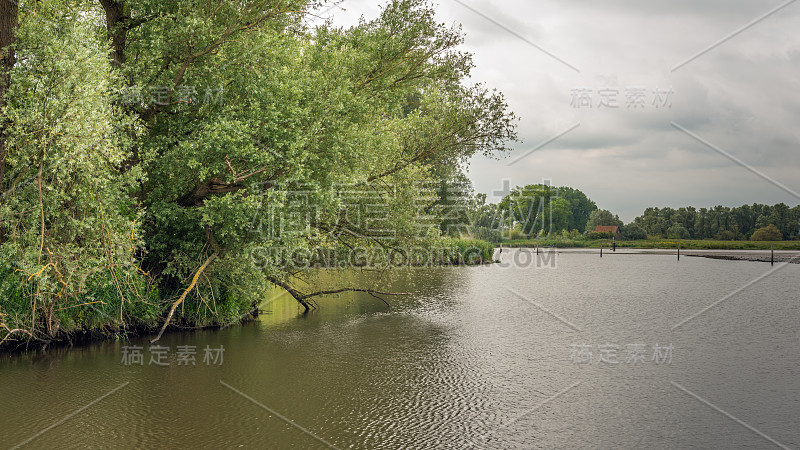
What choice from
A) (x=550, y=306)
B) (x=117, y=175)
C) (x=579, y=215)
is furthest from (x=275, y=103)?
(x=579, y=215)

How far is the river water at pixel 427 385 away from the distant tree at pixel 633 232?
11240 cm

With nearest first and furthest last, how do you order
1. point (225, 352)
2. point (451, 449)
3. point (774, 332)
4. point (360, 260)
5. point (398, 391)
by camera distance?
point (451, 449) < point (398, 391) < point (225, 352) < point (774, 332) < point (360, 260)

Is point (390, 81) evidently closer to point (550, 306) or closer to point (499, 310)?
point (499, 310)

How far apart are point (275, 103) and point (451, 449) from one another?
1141 centimetres

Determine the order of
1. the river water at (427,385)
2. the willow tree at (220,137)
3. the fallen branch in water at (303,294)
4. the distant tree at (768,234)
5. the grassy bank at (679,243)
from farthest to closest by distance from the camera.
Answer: the distant tree at (768,234) → the grassy bank at (679,243) → the fallen branch in water at (303,294) → the willow tree at (220,137) → the river water at (427,385)

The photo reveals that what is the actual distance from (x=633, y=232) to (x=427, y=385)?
416 ft

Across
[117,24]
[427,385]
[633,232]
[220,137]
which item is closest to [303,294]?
[220,137]

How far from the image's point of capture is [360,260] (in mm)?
22266

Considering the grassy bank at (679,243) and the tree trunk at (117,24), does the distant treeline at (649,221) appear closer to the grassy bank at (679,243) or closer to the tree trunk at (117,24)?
the grassy bank at (679,243)

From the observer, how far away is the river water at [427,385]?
9.12m

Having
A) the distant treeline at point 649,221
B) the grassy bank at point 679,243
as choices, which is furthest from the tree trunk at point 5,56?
the grassy bank at point 679,243

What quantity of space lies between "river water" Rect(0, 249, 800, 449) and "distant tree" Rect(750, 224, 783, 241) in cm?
10660

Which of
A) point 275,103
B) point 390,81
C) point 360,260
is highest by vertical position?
point 390,81

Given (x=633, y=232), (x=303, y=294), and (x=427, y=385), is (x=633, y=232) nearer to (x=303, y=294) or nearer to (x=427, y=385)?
(x=303, y=294)
